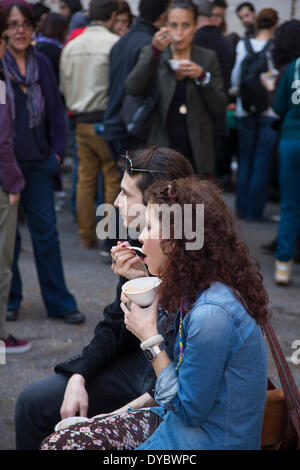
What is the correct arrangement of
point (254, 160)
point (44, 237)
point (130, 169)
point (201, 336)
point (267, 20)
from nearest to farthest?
point (201, 336)
point (130, 169)
point (44, 237)
point (267, 20)
point (254, 160)

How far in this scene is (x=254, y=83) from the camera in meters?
6.27

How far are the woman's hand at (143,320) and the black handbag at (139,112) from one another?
119 inches

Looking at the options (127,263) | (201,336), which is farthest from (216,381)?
(127,263)

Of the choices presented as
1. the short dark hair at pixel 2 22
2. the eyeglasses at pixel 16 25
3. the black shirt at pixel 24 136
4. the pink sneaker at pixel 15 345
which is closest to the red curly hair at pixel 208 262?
the short dark hair at pixel 2 22

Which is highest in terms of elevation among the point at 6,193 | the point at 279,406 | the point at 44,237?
the point at 279,406

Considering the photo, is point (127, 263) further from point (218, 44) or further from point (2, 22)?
point (218, 44)

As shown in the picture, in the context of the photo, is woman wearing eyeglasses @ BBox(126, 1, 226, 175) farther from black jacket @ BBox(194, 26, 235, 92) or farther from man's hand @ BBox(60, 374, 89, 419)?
man's hand @ BBox(60, 374, 89, 419)

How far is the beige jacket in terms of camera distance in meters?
5.37

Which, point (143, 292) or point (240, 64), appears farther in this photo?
point (240, 64)

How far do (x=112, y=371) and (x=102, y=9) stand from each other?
12.4 ft

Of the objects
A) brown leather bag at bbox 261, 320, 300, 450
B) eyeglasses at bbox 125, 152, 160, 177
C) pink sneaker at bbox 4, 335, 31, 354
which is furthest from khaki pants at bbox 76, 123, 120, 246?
brown leather bag at bbox 261, 320, 300, 450

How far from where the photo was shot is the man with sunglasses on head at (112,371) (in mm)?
2279

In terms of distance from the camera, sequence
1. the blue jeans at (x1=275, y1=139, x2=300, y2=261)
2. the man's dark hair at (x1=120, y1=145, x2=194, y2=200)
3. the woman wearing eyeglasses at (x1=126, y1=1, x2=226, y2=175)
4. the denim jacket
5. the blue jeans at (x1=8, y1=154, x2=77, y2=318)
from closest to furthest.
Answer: the denim jacket
the man's dark hair at (x1=120, y1=145, x2=194, y2=200)
the blue jeans at (x1=8, y1=154, x2=77, y2=318)
the woman wearing eyeglasses at (x1=126, y1=1, x2=226, y2=175)
the blue jeans at (x1=275, y1=139, x2=300, y2=261)

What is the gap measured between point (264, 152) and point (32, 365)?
3.68 meters
